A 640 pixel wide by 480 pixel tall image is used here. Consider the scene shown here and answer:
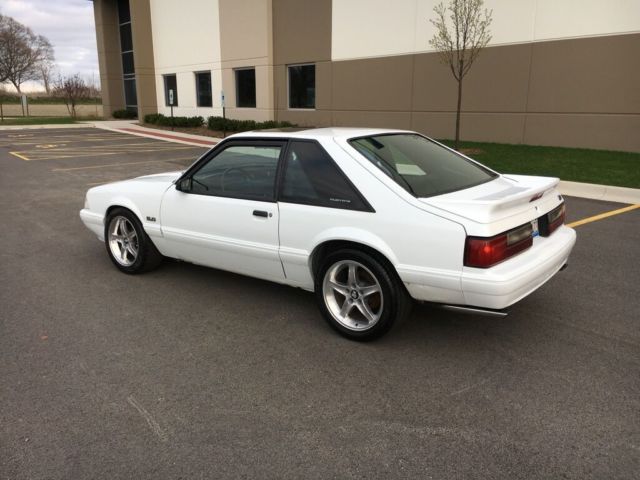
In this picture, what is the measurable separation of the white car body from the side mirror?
0.04 meters

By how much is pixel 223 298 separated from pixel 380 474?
261 centimetres

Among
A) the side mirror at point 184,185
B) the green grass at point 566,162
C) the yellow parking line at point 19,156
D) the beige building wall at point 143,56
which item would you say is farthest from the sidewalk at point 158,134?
the side mirror at point 184,185

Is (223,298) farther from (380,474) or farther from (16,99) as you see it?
(16,99)

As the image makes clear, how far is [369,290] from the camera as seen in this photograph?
12.5ft

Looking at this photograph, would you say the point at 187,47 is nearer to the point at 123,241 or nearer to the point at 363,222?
the point at 123,241

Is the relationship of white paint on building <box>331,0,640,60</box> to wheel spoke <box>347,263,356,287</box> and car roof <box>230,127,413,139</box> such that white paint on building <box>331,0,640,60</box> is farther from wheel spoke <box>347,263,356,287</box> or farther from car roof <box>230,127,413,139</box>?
wheel spoke <box>347,263,356,287</box>

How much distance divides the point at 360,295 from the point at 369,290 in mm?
93

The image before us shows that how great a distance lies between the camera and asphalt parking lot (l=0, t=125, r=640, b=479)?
2.67 metres

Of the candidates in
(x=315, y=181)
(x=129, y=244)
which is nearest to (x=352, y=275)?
(x=315, y=181)

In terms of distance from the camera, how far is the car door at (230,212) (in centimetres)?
430

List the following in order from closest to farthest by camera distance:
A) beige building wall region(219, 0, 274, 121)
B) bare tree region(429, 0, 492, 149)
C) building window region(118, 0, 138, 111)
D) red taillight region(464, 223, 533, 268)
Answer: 1. red taillight region(464, 223, 533, 268)
2. bare tree region(429, 0, 492, 149)
3. beige building wall region(219, 0, 274, 121)
4. building window region(118, 0, 138, 111)

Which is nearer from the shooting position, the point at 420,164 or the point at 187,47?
the point at 420,164

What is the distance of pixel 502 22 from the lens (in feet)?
50.0

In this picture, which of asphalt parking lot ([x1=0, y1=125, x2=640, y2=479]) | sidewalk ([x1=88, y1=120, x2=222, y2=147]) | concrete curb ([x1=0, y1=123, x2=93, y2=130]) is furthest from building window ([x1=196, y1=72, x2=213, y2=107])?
asphalt parking lot ([x1=0, y1=125, x2=640, y2=479])
